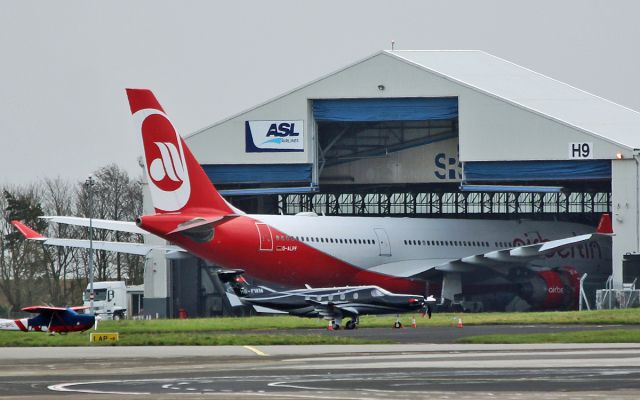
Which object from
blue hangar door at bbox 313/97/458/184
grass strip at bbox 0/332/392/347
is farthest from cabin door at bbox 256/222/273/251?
grass strip at bbox 0/332/392/347

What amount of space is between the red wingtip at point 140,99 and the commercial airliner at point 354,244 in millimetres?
44

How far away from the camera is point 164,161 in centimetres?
5956

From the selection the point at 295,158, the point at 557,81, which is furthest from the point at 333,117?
the point at 557,81

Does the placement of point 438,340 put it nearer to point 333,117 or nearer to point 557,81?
point 333,117

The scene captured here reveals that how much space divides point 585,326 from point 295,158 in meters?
24.1

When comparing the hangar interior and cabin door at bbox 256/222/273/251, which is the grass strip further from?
the hangar interior

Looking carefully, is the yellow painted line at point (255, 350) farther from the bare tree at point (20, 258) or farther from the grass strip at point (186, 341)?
the bare tree at point (20, 258)

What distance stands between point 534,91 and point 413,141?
768 centimetres

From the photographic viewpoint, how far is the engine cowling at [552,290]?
73.1 metres

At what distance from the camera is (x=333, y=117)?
70.6 m

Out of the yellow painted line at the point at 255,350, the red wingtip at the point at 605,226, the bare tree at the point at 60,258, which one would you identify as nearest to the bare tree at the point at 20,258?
the bare tree at the point at 60,258

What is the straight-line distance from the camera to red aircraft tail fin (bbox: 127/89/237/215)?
5900cm

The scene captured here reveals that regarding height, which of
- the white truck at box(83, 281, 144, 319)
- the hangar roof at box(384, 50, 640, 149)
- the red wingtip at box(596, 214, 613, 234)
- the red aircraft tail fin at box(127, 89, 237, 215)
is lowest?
the white truck at box(83, 281, 144, 319)

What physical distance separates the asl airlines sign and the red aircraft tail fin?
10.9 metres
